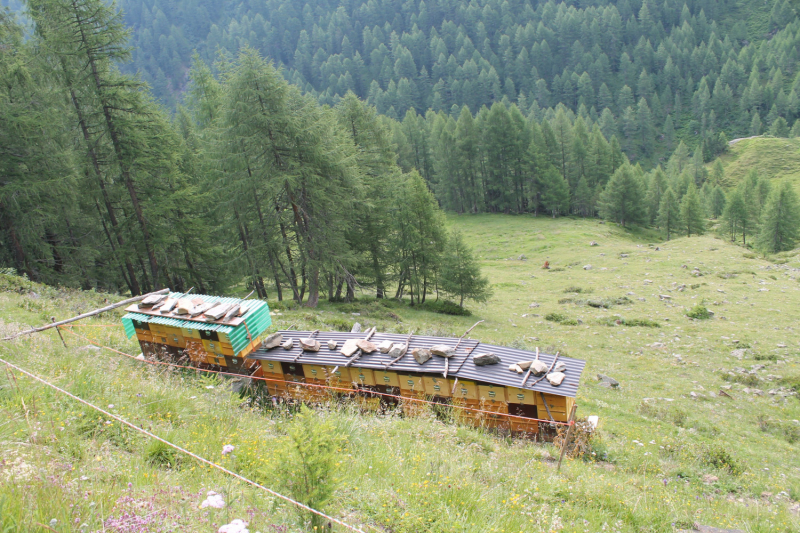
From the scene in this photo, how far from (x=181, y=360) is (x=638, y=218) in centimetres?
7225

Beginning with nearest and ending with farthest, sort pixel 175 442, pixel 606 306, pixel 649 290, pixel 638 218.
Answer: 1. pixel 175 442
2. pixel 606 306
3. pixel 649 290
4. pixel 638 218

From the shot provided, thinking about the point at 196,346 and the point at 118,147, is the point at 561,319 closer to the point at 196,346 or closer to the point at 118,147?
the point at 196,346

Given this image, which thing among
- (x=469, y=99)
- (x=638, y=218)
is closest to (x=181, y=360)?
(x=638, y=218)

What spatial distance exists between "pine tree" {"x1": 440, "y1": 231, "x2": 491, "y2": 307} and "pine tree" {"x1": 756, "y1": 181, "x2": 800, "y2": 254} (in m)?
43.2

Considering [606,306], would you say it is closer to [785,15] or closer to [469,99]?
[469,99]

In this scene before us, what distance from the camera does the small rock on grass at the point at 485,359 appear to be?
11.4 metres

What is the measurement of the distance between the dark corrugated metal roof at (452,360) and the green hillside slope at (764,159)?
11356cm

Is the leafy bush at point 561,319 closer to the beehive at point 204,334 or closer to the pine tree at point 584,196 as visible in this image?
the beehive at point 204,334

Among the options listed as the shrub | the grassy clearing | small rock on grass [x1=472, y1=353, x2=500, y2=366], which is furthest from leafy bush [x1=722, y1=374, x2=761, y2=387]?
the shrub

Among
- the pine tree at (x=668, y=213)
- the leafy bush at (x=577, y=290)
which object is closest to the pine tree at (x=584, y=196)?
the pine tree at (x=668, y=213)

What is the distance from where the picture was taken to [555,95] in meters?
151

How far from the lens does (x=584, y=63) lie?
506ft

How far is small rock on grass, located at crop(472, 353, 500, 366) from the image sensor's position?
37.3 feet

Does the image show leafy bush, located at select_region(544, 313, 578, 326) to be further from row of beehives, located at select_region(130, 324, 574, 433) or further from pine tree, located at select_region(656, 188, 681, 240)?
pine tree, located at select_region(656, 188, 681, 240)
